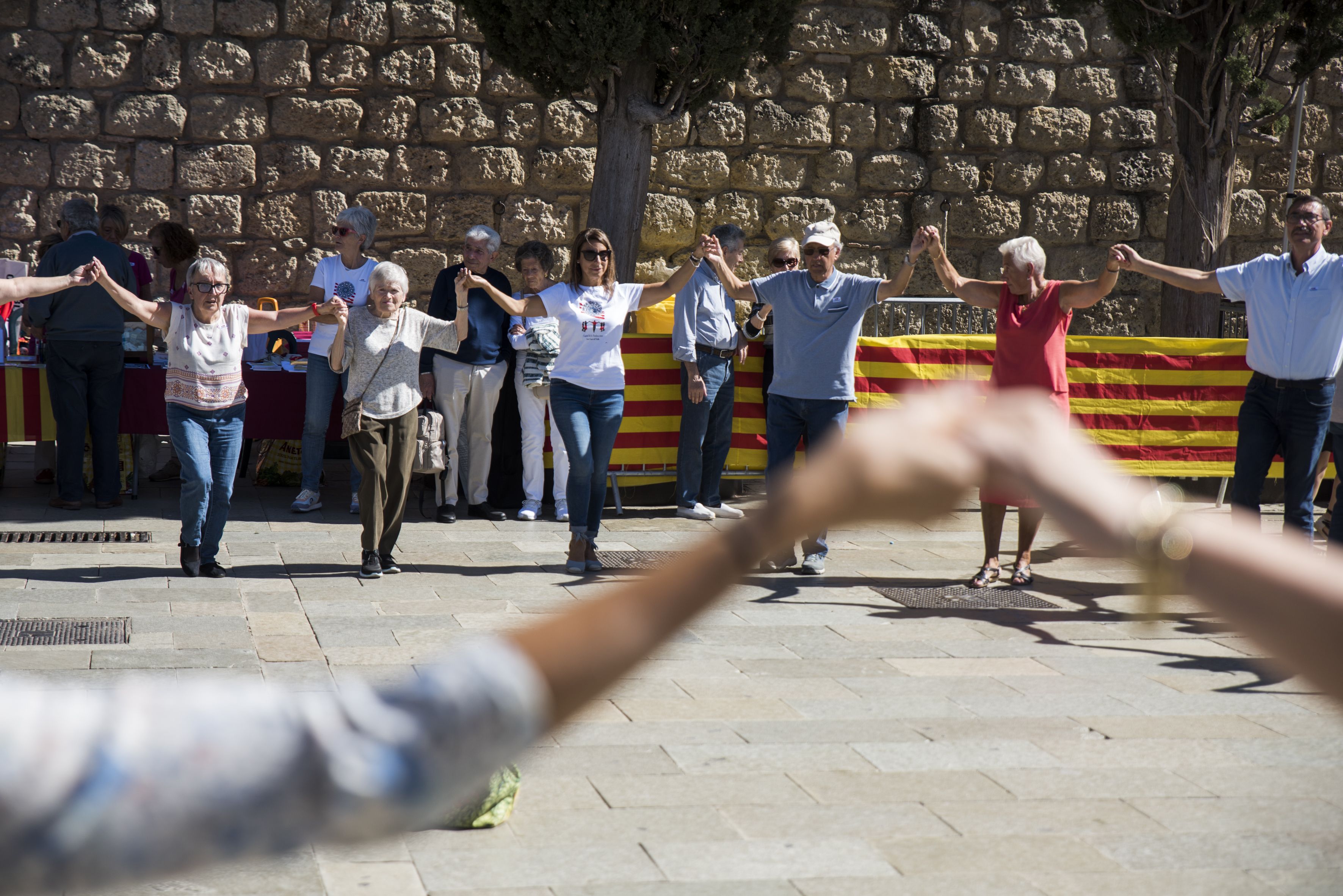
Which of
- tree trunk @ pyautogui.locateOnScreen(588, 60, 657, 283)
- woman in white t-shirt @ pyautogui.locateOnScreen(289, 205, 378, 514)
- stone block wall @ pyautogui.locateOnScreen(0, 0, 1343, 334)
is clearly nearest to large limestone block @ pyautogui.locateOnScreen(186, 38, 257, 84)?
stone block wall @ pyautogui.locateOnScreen(0, 0, 1343, 334)

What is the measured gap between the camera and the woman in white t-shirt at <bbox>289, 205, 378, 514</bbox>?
29.9ft

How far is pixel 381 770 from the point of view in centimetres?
110

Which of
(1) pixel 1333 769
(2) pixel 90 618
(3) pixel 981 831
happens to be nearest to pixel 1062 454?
(3) pixel 981 831

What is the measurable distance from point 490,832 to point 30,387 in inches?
273

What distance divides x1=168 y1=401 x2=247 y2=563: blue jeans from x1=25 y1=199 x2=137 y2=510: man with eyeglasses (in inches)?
90.2

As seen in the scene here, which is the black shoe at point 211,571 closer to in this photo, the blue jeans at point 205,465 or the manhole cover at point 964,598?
the blue jeans at point 205,465

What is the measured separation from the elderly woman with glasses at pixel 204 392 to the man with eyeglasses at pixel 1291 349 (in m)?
4.71

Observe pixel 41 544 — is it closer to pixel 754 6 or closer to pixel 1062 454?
pixel 754 6

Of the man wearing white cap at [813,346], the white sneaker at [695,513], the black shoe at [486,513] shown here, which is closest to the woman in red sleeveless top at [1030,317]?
the man wearing white cap at [813,346]

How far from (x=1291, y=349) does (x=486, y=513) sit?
5.28 metres

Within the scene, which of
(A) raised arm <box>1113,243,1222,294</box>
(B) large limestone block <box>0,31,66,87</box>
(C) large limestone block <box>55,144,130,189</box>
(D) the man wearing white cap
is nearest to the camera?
(A) raised arm <box>1113,243,1222,294</box>

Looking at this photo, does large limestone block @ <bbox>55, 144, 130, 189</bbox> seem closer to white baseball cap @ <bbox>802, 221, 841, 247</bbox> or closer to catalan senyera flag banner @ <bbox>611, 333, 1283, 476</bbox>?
catalan senyera flag banner @ <bbox>611, 333, 1283, 476</bbox>

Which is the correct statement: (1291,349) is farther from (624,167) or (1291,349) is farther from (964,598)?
(624,167)

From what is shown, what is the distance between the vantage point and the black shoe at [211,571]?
727 centimetres
